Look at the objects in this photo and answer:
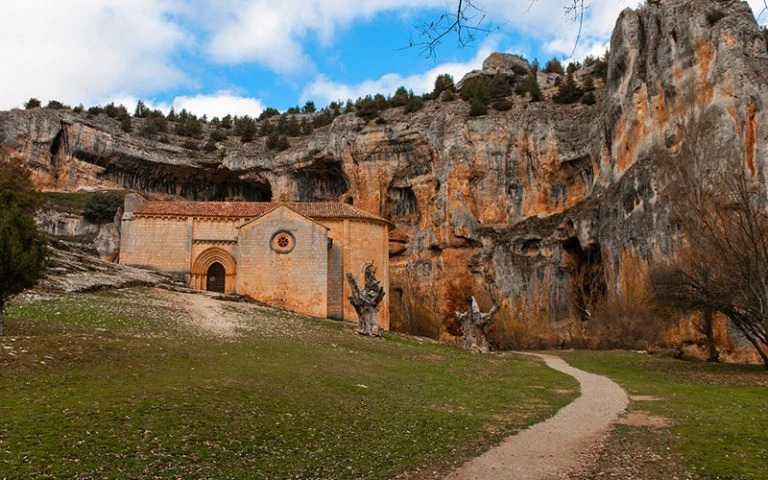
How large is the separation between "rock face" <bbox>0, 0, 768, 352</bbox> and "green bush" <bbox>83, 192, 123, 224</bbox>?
694 cm

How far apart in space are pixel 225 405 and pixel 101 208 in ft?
184

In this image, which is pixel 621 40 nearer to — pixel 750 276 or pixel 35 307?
pixel 750 276

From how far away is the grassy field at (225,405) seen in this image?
7594mm

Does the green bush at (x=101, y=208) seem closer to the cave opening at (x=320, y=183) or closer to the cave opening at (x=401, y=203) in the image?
the cave opening at (x=320, y=183)

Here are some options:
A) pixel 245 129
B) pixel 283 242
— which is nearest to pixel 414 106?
pixel 245 129

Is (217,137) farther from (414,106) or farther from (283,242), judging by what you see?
(283,242)

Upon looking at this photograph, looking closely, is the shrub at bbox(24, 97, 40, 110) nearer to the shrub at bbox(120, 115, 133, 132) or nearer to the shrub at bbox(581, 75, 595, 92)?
the shrub at bbox(120, 115, 133, 132)

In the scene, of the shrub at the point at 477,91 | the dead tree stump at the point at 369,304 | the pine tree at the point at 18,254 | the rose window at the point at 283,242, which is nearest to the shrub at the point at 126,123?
the rose window at the point at 283,242

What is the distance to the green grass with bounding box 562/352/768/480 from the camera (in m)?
7.92

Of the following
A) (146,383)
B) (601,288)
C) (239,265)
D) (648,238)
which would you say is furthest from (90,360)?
(601,288)

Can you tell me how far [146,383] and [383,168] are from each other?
51.6 metres

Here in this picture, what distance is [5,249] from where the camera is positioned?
1504 centimetres

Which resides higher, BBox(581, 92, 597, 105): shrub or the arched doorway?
BBox(581, 92, 597, 105): shrub

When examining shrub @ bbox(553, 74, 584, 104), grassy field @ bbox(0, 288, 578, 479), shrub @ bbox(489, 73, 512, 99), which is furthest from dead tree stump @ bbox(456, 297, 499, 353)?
shrub @ bbox(489, 73, 512, 99)
